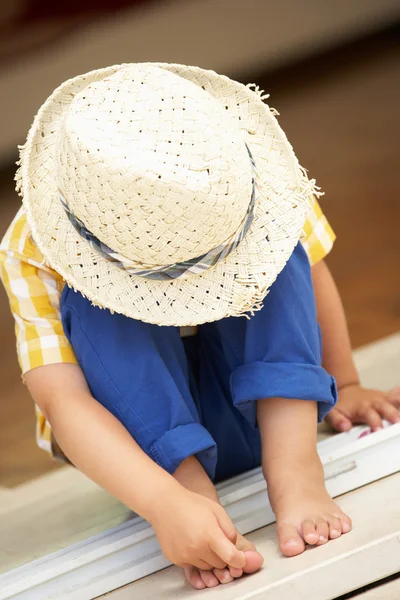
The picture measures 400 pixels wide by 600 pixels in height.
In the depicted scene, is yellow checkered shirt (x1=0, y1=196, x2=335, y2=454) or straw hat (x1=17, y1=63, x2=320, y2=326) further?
yellow checkered shirt (x1=0, y1=196, x2=335, y2=454)

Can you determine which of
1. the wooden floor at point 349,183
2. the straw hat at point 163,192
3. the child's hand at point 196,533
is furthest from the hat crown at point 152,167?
the wooden floor at point 349,183

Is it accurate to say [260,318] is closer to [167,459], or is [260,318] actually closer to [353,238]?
[167,459]

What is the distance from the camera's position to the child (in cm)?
86

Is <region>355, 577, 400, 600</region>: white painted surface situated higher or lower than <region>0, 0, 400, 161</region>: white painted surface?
higher

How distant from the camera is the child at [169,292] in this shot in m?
0.86

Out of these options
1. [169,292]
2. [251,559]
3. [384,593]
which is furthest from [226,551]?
[169,292]

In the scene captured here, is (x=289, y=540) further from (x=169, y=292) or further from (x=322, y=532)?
(x=169, y=292)

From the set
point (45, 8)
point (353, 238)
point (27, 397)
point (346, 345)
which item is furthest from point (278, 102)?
point (346, 345)

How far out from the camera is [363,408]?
1.16m

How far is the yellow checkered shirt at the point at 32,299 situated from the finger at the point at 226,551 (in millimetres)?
244

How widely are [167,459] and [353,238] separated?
1378mm

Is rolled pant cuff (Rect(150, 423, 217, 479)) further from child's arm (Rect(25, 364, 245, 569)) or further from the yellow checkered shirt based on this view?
the yellow checkered shirt

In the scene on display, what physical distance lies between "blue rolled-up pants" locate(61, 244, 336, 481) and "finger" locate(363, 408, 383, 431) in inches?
6.0

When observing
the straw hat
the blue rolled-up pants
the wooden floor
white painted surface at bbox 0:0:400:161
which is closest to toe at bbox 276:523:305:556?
the blue rolled-up pants
